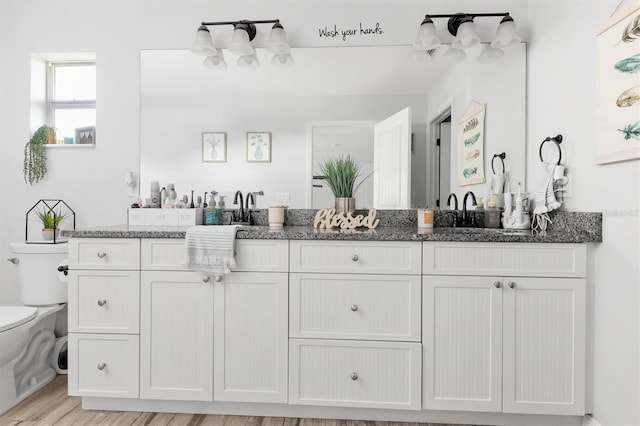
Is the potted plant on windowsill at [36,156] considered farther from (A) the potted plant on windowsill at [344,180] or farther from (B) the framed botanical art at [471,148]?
(B) the framed botanical art at [471,148]

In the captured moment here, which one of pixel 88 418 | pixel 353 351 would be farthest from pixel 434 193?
pixel 88 418

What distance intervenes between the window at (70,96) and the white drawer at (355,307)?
1947 mm

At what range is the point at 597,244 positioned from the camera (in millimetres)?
1771

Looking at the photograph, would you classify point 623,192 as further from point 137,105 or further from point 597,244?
point 137,105

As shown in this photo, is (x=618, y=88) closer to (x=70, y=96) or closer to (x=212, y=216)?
(x=212, y=216)

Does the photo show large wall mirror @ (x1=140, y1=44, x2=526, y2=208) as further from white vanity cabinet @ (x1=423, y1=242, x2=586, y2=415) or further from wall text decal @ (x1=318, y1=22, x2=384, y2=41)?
white vanity cabinet @ (x1=423, y1=242, x2=586, y2=415)

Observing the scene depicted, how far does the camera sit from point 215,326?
1.92 metres

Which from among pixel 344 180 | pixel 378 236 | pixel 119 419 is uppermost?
pixel 344 180

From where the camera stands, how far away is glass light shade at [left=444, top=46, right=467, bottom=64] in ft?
7.75

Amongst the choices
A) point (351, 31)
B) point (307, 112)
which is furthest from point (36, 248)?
point (351, 31)

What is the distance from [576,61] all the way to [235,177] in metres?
1.90

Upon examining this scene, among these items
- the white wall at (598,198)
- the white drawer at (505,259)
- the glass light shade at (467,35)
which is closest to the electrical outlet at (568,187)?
the white wall at (598,198)

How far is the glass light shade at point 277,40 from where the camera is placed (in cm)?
235

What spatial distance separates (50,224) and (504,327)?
2.67 m
